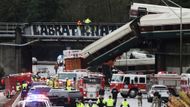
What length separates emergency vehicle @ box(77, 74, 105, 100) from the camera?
50406 millimetres

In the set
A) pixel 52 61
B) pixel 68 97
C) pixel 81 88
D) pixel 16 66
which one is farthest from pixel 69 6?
pixel 68 97

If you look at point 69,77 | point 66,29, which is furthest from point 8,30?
point 69,77

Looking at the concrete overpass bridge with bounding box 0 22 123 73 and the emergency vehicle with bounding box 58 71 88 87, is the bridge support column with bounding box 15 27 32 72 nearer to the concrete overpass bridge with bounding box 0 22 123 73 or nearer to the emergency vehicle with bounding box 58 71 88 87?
the concrete overpass bridge with bounding box 0 22 123 73

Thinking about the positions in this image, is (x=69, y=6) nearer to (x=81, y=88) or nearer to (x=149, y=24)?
(x=149, y=24)

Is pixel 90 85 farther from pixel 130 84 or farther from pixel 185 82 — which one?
pixel 130 84

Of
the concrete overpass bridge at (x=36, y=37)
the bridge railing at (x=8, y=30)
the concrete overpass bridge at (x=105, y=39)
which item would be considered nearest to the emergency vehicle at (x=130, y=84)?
the concrete overpass bridge at (x=105, y=39)

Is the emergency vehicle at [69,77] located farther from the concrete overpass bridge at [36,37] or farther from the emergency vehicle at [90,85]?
the concrete overpass bridge at [36,37]

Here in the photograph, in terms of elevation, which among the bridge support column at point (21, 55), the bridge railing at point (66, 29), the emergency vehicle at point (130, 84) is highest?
the bridge railing at point (66, 29)

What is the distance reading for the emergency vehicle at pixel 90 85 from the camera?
50.4 meters

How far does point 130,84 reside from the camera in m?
59.3

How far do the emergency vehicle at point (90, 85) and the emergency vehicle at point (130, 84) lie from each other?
7.09 meters

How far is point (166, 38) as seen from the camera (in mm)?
67438

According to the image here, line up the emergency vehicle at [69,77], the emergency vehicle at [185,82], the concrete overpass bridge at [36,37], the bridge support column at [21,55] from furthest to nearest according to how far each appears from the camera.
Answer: the bridge support column at [21,55], the concrete overpass bridge at [36,37], the emergency vehicle at [69,77], the emergency vehicle at [185,82]

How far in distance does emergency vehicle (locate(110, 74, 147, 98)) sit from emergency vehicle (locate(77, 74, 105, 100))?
7.09 m
